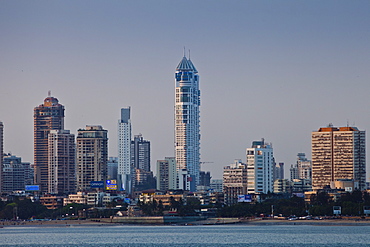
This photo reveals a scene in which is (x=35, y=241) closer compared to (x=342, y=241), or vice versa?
(x=342, y=241)

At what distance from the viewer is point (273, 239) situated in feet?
562

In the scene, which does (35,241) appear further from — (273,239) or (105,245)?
(273,239)

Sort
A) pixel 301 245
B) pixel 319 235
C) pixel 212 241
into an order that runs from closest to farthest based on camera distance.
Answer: pixel 301 245
pixel 212 241
pixel 319 235

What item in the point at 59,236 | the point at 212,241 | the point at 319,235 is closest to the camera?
the point at 212,241

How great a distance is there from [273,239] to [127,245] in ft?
85.4

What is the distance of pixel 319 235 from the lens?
586 feet

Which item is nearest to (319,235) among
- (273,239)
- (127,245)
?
(273,239)

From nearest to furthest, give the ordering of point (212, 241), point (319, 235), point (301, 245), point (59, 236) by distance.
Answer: point (301, 245) < point (212, 241) < point (319, 235) < point (59, 236)

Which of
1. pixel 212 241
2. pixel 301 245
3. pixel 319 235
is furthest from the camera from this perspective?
pixel 319 235

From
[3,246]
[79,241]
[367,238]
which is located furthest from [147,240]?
[367,238]

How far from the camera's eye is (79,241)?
175500 millimetres

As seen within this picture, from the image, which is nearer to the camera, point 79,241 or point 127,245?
point 127,245

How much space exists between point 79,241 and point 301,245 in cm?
4165

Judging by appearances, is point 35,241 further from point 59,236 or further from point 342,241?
point 342,241
